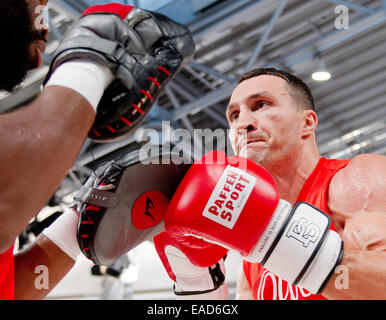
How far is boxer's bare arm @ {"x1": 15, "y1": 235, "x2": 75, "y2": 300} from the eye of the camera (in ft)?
5.21

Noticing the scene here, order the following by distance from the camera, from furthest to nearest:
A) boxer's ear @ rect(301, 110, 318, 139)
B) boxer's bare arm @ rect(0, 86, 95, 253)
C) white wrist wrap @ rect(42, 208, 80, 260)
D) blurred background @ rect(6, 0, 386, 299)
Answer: blurred background @ rect(6, 0, 386, 299) → boxer's ear @ rect(301, 110, 318, 139) → white wrist wrap @ rect(42, 208, 80, 260) → boxer's bare arm @ rect(0, 86, 95, 253)

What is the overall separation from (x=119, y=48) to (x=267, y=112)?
1.30 meters

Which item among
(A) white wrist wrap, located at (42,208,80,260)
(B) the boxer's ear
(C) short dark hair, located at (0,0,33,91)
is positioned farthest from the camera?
(B) the boxer's ear

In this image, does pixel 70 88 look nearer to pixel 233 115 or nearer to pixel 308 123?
pixel 233 115

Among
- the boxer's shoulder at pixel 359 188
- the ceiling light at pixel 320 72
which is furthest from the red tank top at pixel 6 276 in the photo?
the ceiling light at pixel 320 72

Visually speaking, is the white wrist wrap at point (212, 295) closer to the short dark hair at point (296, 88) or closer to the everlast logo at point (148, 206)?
the everlast logo at point (148, 206)

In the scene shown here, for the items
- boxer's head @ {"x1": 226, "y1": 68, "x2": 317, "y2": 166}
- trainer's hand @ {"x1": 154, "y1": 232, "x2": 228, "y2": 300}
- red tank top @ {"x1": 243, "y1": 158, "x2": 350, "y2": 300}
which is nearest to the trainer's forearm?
red tank top @ {"x1": 243, "y1": 158, "x2": 350, "y2": 300}

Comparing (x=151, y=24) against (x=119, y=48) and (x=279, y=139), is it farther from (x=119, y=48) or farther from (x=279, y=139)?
(x=279, y=139)

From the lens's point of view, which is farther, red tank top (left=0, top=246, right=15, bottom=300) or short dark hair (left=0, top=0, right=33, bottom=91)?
red tank top (left=0, top=246, right=15, bottom=300)

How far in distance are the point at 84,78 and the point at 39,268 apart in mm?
938

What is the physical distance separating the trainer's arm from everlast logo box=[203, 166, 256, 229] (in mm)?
358

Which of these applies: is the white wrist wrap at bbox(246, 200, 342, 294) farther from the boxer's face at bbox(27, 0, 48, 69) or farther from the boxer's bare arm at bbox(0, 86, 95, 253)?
the boxer's face at bbox(27, 0, 48, 69)

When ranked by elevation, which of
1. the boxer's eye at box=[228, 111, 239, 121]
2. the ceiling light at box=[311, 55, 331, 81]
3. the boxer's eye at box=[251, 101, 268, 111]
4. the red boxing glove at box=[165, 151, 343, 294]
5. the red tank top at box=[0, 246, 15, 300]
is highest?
the red tank top at box=[0, 246, 15, 300]

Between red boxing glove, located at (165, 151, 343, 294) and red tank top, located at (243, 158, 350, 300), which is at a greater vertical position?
red boxing glove, located at (165, 151, 343, 294)
